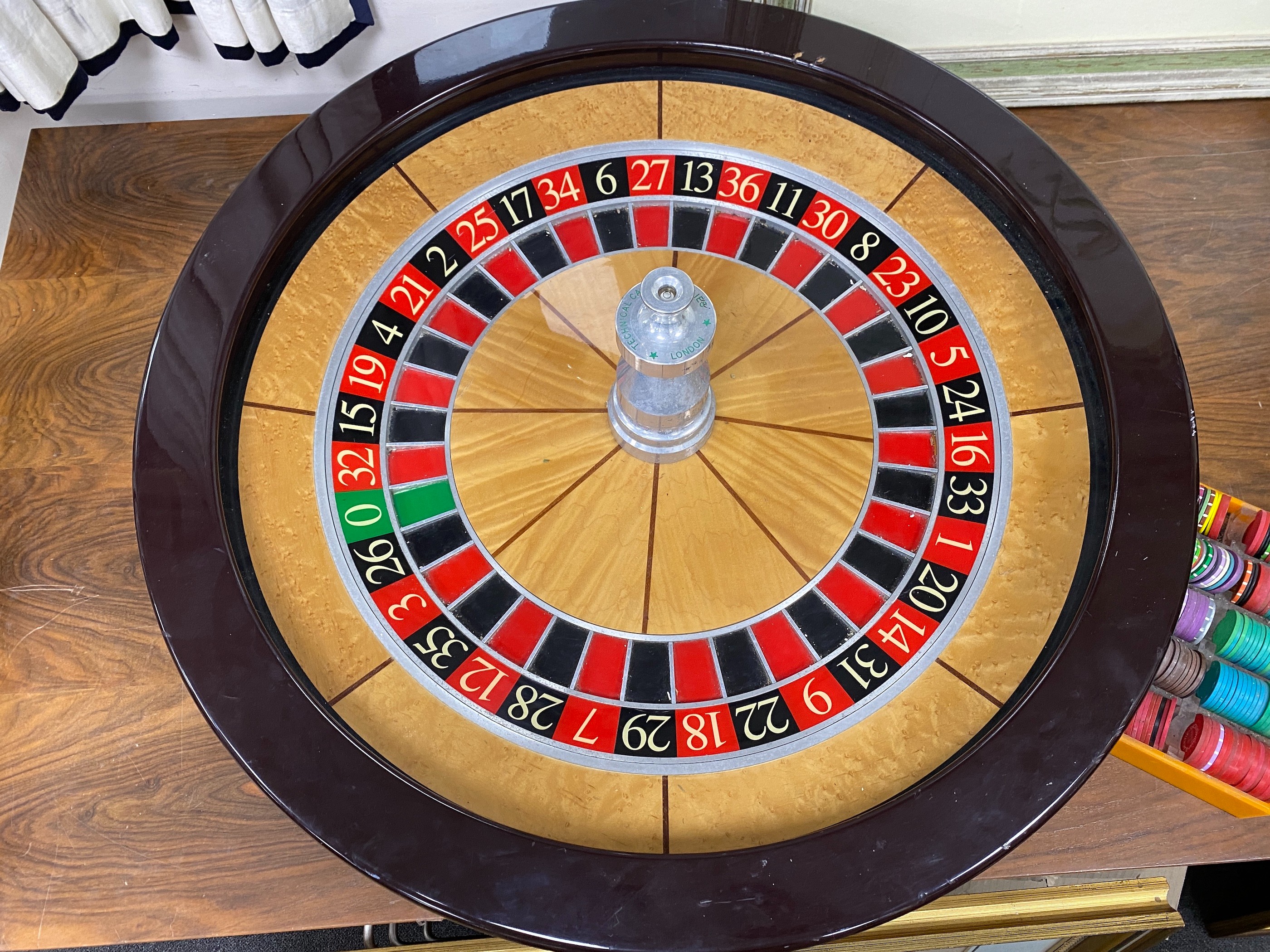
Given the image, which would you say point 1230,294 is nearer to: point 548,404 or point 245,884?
point 548,404

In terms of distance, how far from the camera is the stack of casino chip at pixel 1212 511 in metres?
2.41

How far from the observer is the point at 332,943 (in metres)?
3.72

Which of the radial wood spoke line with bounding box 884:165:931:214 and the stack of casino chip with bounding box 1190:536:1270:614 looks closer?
the radial wood spoke line with bounding box 884:165:931:214

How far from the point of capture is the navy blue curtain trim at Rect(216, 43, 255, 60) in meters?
2.70

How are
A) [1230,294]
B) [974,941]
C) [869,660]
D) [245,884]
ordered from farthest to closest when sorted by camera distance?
[1230,294] → [974,941] → [245,884] → [869,660]

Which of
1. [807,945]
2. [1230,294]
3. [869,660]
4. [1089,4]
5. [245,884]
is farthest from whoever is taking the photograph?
[1089,4]

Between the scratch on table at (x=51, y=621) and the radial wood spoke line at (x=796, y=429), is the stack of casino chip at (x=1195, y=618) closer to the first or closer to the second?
the radial wood spoke line at (x=796, y=429)

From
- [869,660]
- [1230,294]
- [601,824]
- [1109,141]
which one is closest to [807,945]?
[601,824]

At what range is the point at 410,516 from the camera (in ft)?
6.43

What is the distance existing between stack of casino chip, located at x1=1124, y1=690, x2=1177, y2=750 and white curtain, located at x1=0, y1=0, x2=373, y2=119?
2674 mm

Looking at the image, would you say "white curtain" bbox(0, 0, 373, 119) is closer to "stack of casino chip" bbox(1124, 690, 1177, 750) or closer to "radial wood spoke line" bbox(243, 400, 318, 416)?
"radial wood spoke line" bbox(243, 400, 318, 416)

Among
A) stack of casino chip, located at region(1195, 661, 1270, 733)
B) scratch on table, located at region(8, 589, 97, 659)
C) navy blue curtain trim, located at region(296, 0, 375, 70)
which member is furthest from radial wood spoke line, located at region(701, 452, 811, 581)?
navy blue curtain trim, located at region(296, 0, 375, 70)

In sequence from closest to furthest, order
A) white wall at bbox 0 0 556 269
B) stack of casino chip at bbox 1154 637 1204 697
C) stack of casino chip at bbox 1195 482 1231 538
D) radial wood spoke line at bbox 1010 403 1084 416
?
radial wood spoke line at bbox 1010 403 1084 416 → stack of casino chip at bbox 1154 637 1204 697 → stack of casino chip at bbox 1195 482 1231 538 → white wall at bbox 0 0 556 269

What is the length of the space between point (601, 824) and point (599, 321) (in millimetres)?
1025
